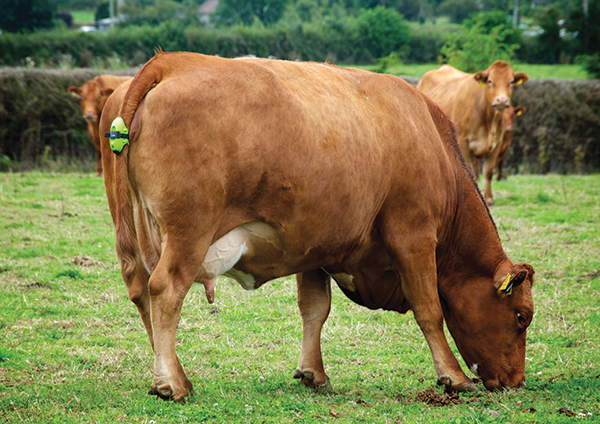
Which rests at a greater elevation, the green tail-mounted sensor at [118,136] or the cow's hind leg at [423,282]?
the green tail-mounted sensor at [118,136]

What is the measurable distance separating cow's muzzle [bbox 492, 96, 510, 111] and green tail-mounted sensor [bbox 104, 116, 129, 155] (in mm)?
9343

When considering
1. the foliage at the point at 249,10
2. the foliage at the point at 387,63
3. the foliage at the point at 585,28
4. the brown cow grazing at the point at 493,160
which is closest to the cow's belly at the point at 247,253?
the brown cow grazing at the point at 493,160

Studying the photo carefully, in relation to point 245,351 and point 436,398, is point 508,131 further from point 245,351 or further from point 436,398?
point 436,398

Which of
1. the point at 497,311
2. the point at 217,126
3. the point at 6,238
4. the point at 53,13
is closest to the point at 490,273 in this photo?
the point at 497,311

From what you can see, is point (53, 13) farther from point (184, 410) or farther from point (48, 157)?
point (184, 410)

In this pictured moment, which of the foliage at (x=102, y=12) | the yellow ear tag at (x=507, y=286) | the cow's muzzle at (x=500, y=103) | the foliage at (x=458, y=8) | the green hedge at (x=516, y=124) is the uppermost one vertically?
the foliage at (x=458, y=8)

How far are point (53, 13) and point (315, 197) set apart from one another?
55.4 m

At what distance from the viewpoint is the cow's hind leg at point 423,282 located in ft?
13.1

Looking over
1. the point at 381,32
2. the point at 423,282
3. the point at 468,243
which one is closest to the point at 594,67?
the point at 381,32

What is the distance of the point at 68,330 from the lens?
5207 mm

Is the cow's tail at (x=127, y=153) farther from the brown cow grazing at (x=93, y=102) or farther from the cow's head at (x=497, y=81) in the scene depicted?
the brown cow grazing at (x=93, y=102)

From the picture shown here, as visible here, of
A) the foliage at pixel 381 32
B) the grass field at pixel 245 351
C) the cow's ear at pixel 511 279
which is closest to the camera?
the grass field at pixel 245 351

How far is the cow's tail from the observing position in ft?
10.8

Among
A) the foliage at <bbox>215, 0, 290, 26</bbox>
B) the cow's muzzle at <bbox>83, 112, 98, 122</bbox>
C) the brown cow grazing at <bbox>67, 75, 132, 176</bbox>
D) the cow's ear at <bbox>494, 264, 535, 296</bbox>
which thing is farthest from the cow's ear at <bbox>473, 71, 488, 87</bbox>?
the foliage at <bbox>215, 0, 290, 26</bbox>
